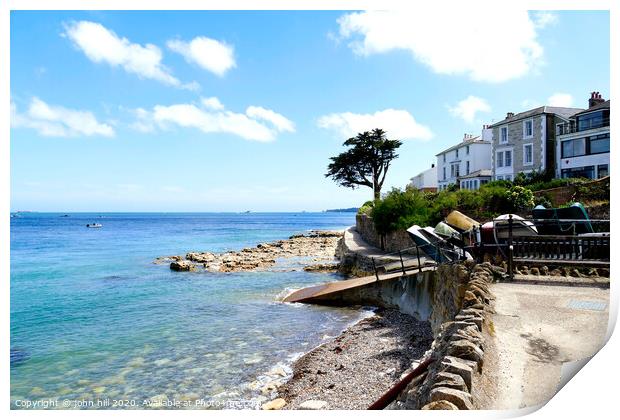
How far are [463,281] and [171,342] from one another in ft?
27.5

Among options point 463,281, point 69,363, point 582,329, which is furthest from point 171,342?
point 582,329

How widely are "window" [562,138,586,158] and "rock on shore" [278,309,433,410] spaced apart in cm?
2216

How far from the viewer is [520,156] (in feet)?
112

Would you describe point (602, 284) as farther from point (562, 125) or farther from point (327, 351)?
point (562, 125)

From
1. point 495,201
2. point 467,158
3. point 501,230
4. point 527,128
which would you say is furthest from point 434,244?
point 467,158

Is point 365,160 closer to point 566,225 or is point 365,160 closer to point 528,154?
point 528,154

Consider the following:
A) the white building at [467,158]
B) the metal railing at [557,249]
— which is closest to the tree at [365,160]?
the white building at [467,158]

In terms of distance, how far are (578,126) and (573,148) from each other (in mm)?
1478

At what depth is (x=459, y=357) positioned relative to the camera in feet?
17.2

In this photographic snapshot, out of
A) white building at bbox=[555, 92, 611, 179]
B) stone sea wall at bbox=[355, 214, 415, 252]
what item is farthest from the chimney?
stone sea wall at bbox=[355, 214, 415, 252]

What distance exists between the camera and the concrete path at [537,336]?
5.07 meters

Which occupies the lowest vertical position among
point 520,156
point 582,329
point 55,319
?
point 55,319

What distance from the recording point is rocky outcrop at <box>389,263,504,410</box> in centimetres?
439

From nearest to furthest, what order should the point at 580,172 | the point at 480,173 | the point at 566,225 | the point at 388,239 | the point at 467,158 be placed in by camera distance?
the point at 566,225 < the point at 388,239 < the point at 580,172 < the point at 480,173 < the point at 467,158
